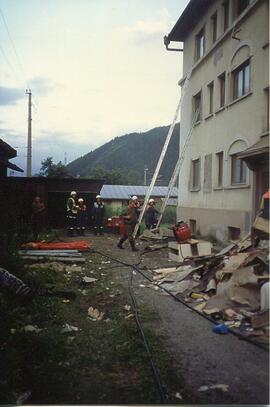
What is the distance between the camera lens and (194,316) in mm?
2613

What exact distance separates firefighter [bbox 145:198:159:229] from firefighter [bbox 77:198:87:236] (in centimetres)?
50

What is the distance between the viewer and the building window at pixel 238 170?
2.32 meters

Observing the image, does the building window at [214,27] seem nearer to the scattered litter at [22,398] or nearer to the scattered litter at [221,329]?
the scattered litter at [221,329]

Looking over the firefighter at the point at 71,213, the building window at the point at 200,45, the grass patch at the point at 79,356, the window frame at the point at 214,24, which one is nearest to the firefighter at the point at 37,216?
the firefighter at the point at 71,213

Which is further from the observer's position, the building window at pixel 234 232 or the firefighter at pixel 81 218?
the firefighter at pixel 81 218

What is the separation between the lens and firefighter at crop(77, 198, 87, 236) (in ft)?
8.92

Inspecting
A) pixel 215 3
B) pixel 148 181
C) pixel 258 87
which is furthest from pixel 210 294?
pixel 215 3

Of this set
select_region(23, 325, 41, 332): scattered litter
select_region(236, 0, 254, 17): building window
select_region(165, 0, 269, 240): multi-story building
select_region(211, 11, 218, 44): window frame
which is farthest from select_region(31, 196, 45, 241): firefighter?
select_region(236, 0, 254, 17): building window

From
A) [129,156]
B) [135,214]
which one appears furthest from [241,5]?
[135,214]

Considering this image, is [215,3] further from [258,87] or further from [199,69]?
[258,87]

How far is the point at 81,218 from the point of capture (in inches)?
110

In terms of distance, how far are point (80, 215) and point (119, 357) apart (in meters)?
1.04

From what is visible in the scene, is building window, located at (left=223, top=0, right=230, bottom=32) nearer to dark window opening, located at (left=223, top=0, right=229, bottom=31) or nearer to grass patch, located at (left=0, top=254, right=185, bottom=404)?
dark window opening, located at (left=223, top=0, right=229, bottom=31)

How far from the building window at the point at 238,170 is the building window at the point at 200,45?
729 millimetres
